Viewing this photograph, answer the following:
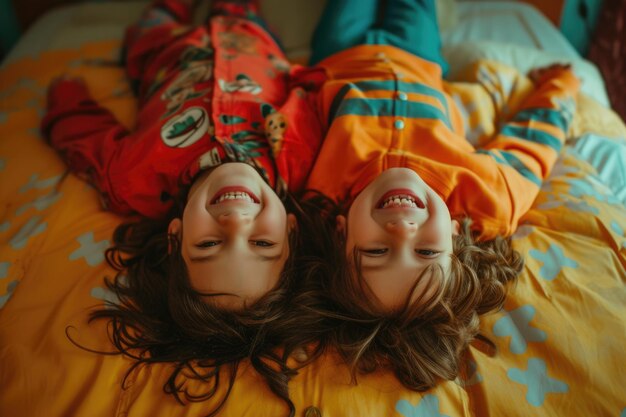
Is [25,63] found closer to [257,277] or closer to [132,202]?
[132,202]

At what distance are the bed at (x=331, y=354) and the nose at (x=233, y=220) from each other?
0.25 m

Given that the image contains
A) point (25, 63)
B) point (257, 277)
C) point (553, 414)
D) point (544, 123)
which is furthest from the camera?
point (25, 63)

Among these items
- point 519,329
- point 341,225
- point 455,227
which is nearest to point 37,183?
point 341,225

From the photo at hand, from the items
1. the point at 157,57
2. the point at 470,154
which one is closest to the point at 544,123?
the point at 470,154

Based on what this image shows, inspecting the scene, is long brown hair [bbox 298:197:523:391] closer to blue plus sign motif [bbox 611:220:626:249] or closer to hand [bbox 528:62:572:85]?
blue plus sign motif [bbox 611:220:626:249]

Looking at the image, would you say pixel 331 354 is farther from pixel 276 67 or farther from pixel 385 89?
pixel 276 67

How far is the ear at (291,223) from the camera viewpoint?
97 cm

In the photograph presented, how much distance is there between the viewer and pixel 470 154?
101 centimetres

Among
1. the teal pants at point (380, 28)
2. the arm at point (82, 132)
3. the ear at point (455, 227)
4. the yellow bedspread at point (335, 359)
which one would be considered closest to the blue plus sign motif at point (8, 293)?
the yellow bedspread at point (335, 359)

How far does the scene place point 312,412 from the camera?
0.74 meters

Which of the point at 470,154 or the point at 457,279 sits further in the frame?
the point at 470,154

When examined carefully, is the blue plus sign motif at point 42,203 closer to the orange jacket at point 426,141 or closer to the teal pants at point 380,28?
the orange jacket at point 426,141

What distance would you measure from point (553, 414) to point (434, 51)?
1.04m

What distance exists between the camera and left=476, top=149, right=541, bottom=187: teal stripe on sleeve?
106cm
